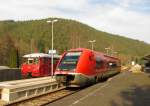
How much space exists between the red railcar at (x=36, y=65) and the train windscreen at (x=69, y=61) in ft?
51.1

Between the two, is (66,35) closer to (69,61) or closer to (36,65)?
(36,65)

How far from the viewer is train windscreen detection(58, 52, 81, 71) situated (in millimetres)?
26266

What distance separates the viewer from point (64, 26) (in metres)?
167

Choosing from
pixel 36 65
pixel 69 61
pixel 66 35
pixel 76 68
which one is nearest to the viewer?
pixel 76 68

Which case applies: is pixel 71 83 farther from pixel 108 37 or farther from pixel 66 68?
pixel 108 37

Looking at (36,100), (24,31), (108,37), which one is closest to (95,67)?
(36,100)

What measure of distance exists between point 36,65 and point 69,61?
53.8 ft

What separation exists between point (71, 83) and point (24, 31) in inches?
5097

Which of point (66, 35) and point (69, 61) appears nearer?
point (69, 61)

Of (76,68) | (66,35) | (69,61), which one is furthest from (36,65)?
(66,35)

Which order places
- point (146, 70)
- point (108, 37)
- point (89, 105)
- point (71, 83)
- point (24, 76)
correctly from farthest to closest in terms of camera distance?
1. point (108, 37)
2. point (146, 70)
3. point (24, 76)
4. point (71, 83)
5. point (89, 105)

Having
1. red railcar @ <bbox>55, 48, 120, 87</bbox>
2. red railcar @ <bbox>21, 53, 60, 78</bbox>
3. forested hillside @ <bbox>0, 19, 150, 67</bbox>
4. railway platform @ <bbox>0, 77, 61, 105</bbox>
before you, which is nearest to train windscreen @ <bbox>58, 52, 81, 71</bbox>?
red railcar @ <bbox>55, 48, 120, 87</bbox>

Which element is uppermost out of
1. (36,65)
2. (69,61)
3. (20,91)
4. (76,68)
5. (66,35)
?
(66,35)

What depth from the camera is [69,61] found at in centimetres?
2667
